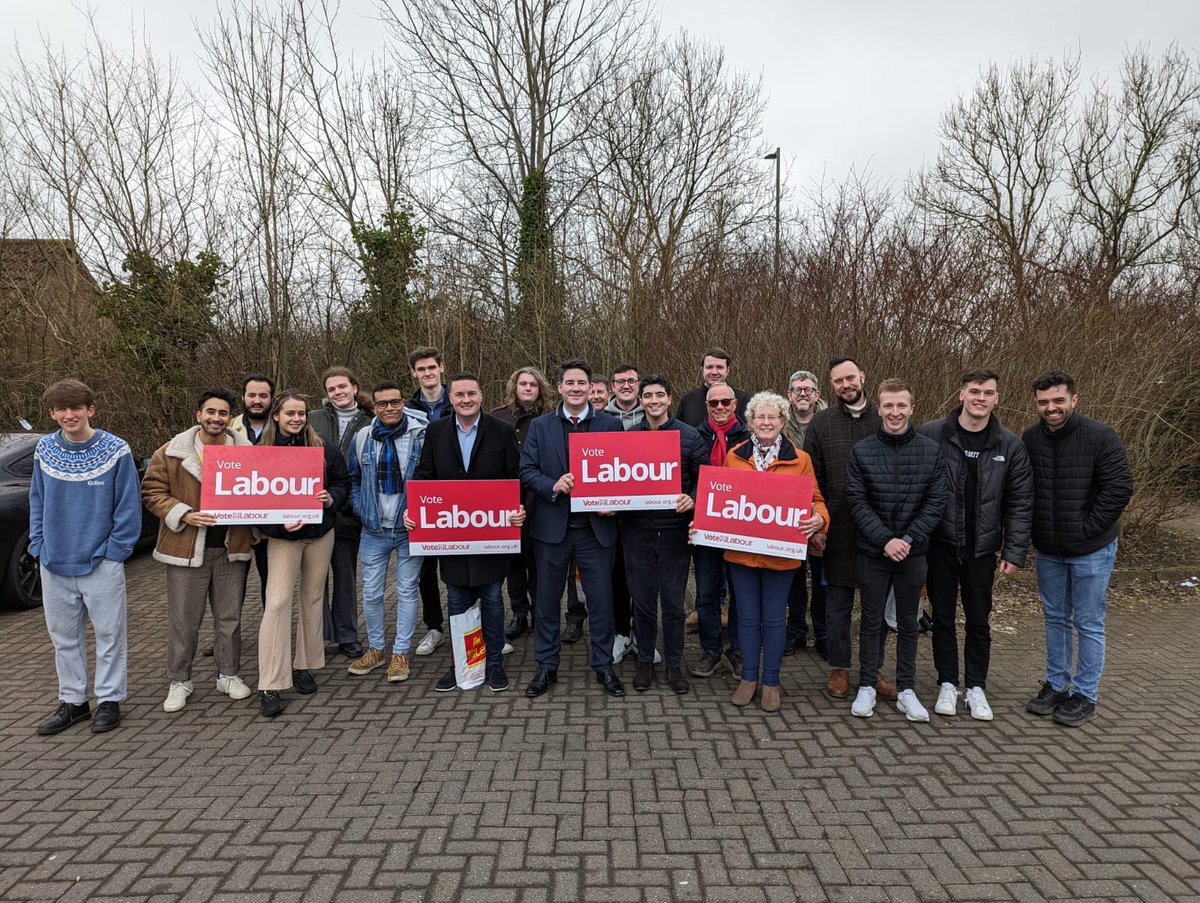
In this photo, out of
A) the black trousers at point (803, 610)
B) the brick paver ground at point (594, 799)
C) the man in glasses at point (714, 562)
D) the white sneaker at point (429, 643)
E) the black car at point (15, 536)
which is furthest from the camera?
the black car at point (15, 536)

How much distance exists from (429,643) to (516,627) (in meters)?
0.82

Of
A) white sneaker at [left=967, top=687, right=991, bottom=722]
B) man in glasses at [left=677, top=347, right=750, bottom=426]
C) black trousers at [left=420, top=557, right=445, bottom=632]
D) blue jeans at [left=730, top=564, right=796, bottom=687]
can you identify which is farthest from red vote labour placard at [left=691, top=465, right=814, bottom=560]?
black trousers at [left=420, top=557, right=445, bottom=632]

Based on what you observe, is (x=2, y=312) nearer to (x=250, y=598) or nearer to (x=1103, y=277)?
(x=250, y=598)

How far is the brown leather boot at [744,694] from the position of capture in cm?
473

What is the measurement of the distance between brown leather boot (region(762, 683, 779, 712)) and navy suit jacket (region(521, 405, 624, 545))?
1.46 meters

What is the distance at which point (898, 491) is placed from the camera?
4.42m

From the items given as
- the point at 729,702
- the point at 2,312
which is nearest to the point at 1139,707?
the point at 729,702

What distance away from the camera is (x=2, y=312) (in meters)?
12.5

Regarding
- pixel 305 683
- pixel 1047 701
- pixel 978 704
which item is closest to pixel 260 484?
pixel 305 683

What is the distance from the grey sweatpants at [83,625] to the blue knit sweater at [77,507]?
10 centimetres

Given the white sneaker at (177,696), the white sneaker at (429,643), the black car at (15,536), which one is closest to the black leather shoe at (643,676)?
the white sneaker at (429,643)

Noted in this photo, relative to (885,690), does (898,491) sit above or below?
above

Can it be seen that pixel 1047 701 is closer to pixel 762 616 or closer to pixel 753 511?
pixel 762 616

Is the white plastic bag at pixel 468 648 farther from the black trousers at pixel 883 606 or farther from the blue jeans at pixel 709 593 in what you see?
the black trousers at pixel 883 606
